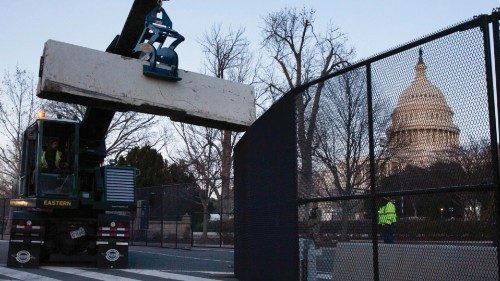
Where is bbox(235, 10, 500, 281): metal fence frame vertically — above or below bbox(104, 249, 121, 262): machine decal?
above

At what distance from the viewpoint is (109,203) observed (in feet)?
47.6

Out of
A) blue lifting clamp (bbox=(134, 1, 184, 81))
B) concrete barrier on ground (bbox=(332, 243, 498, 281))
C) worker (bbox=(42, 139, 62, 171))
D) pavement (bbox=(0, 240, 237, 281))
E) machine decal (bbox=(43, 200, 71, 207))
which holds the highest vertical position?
blue lifting clamp (bbox=(134, 1, 184, 81))

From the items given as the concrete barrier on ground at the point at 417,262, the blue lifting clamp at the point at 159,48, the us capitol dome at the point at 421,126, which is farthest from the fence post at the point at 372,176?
the blue lifting clamp at the point at 159,48

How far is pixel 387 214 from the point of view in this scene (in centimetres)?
600

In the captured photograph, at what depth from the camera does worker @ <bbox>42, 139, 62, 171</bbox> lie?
1391cm

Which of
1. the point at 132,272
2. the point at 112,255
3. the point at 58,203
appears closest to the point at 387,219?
the point at 132,272

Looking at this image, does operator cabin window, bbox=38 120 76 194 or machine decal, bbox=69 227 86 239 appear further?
machine decal, bbox=69 227 86 239

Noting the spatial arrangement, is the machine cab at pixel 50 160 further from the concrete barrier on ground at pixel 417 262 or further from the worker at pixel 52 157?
the concrete barrier on ground at pixel 417 262

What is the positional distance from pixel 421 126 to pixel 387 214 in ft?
3.32

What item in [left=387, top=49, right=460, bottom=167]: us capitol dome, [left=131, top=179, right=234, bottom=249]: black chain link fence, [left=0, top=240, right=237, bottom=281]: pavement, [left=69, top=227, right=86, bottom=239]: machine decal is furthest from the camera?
[left=131, top=179, right=234, bottom=249]: black chain link fence

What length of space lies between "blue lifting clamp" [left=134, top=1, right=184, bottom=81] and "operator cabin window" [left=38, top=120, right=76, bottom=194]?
15.1 feet

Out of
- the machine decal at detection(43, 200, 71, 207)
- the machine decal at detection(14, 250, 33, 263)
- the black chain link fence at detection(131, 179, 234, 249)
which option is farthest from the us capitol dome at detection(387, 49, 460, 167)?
the black chain link fence at detection(131, 179, 234, 249)

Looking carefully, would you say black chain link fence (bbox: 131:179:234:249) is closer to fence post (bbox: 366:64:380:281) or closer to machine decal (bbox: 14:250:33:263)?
machine decal (bbox: 14:250:33:263)

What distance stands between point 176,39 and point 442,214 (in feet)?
20.5
